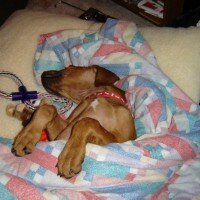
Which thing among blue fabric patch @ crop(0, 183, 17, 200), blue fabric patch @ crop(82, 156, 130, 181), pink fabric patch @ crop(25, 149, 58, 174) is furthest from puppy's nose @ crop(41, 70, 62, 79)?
blue fabric patch @ crop(0, 183, 17, 200)

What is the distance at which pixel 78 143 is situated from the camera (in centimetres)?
169

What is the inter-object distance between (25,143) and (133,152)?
0.55 m

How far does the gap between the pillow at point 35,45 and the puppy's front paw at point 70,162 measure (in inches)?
23.1

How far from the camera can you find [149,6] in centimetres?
352

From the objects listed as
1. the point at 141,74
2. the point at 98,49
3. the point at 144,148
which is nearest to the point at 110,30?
the point at 98,49

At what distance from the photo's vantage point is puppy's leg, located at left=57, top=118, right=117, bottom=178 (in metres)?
1.64

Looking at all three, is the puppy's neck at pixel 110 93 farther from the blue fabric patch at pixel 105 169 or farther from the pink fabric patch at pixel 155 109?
the blue fabric patch at pixel 105 169

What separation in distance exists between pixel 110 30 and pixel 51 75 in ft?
1.66

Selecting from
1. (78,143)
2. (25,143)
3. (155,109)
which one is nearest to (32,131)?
(25,143)

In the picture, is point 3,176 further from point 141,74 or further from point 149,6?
point 149,6

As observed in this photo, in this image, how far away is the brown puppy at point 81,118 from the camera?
5.53 ft

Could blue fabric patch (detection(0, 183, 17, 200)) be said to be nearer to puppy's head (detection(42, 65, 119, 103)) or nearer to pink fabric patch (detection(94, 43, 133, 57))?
puppy's head (detection(42, 65, 119, 103))

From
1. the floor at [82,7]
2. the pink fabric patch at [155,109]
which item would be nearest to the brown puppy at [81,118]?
the pink fabric patch at [155,109]

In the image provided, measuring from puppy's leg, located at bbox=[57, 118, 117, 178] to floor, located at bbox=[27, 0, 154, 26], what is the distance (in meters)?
2.16
